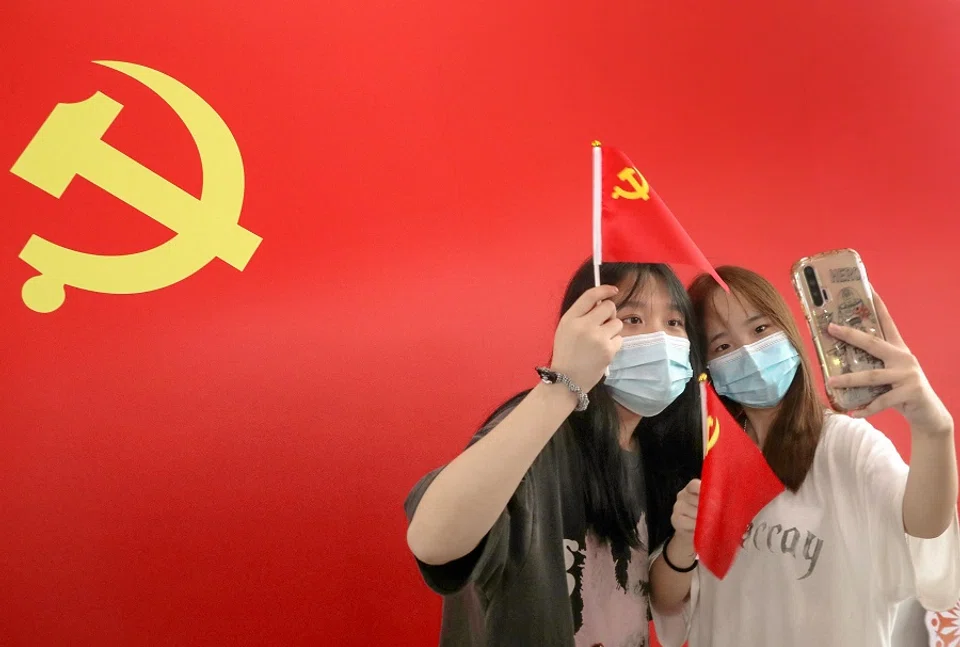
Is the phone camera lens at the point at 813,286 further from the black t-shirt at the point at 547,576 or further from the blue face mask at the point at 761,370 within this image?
the black t-shirt at the point at 547,576

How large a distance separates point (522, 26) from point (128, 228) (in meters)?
0.95

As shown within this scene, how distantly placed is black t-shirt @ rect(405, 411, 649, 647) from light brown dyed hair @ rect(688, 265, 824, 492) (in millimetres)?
237

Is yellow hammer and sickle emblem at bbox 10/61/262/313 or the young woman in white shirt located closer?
the young woman in white shirt

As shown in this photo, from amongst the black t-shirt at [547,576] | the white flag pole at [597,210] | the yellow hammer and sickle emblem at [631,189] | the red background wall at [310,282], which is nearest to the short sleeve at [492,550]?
the black t-shirt at [547,576]

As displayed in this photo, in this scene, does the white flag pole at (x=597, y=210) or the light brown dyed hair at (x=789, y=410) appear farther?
the light brown dyed hair at (x=789, y=410)

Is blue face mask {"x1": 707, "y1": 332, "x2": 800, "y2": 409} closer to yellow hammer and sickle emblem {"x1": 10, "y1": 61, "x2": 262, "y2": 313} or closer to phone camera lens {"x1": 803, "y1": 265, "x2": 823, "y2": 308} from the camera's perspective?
phone camera lens {"x1": 803, "y1": 265, "x2": 823, "y2": 308}

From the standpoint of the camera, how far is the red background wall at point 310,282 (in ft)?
4.32

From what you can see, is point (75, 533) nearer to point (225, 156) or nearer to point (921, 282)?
point (225, 156)

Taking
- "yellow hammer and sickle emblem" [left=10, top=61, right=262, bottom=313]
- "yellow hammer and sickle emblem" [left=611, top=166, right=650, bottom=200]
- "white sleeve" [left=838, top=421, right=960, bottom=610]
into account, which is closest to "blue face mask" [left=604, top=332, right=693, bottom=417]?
"yellow hammer and sickle emblem" [left=611, top=166, right=650, bottom=200]

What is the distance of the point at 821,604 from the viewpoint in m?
1.17

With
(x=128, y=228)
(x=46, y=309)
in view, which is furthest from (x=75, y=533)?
(x=128, y=228)

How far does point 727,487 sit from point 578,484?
0.23 metres

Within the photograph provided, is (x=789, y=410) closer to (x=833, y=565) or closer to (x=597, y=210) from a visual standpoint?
(x=833, y=565)

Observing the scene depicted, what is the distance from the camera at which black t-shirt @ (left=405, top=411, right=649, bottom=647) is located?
3.18 feet
